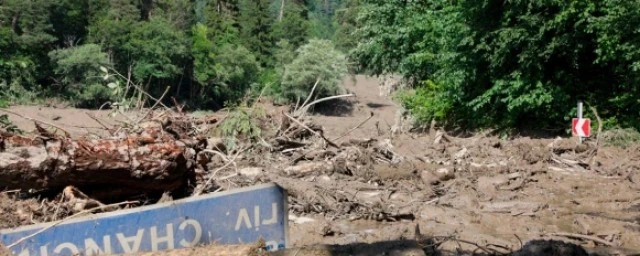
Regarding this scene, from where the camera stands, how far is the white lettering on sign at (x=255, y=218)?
4.06 metres

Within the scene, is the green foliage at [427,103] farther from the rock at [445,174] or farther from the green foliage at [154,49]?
the green foliage at [154,49]

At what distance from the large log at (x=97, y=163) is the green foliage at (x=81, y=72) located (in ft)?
105

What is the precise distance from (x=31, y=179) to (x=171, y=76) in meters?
38.1

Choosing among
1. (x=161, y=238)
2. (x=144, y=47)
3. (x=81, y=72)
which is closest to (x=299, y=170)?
(x=161, y=238)

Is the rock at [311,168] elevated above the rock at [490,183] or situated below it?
above

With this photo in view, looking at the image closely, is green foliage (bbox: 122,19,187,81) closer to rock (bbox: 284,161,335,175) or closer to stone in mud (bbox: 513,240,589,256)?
rock (bbox: 284,161,335,175)

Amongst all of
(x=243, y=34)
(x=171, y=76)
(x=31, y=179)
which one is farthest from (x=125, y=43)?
(x=31, y=179)

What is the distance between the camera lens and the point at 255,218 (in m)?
4.08

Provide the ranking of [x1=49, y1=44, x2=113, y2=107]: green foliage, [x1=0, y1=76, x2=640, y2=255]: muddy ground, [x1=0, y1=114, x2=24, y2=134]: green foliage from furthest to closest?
[x1=49, y1=44, x2=113, y2=107]: green foliage < [x1=0, y1=114, x2=24, y2=134]: green foliage < [x1=0, y1=76, x2=640, y2=255]: muddy ground

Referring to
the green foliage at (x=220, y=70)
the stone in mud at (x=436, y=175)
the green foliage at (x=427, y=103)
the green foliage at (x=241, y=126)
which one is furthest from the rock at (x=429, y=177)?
the green foliage at (x=220, y=70)

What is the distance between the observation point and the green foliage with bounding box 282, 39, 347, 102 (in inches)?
1607

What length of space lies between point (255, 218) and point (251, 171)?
16.3 ft

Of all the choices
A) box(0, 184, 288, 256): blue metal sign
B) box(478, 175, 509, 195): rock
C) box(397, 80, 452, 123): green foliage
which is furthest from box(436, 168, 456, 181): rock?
box(397, 80, 452, 123): green foliage

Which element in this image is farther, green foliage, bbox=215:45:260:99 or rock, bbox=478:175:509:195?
green foliage, bbox=215:45:260:99
